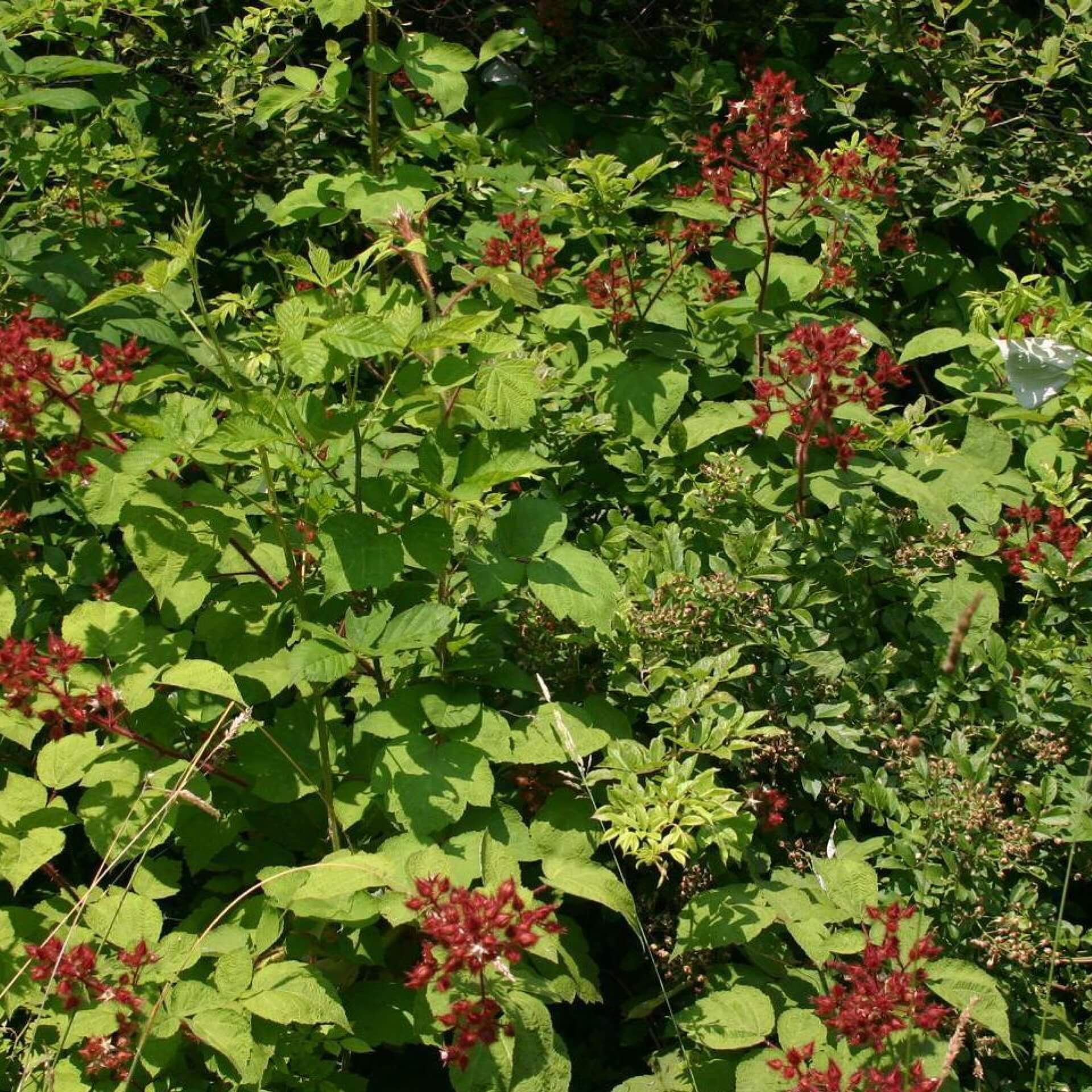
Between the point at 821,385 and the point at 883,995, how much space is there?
114cm

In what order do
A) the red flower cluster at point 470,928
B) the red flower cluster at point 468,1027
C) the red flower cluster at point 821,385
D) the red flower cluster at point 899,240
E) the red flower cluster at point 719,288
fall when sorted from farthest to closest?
the red flower cluster at point 899,240 < the red flower cluster at point 719,288 < the red flower cluster at point 821,385 < the red flower cluster at point 468,1027 < the red flower cluster at point 470,928

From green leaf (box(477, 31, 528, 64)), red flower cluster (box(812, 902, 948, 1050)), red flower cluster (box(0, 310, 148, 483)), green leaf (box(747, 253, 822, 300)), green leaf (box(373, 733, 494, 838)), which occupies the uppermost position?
green leaf (box(477, 31, 528, 64))

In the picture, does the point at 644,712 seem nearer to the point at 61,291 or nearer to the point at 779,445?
the point at 779,445

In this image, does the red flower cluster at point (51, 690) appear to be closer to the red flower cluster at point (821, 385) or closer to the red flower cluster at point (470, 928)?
the red flower cluster at point (470, 928)

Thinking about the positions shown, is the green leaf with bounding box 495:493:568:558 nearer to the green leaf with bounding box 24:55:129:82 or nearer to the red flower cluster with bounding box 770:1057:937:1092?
the red flower cluster with bounding box 770:1057:937:1092

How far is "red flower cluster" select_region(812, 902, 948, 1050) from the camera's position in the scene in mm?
1882

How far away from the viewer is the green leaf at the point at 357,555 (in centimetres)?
195

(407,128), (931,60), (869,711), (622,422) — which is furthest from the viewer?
(931,60)

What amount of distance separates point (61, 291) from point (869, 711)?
2.09 meters

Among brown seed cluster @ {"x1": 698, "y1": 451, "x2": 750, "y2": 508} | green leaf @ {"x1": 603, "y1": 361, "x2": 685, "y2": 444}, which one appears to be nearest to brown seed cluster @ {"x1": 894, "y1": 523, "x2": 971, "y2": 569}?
brown seed cluster @ {"x1": 698, "y1": 451, "x2": 750, "y2": 508}

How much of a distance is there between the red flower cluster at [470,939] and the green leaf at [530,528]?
1.92 ft

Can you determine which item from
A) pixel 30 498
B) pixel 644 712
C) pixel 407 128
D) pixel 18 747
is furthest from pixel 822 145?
pixel 18 747

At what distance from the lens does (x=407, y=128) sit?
3025 millimetres

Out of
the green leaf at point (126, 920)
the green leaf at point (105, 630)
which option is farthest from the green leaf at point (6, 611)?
the green leaf at point (126, 920)
